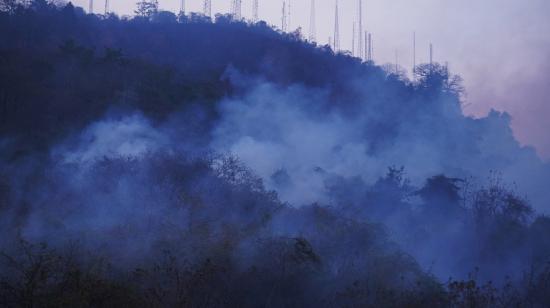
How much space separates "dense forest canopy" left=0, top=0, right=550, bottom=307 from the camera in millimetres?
13250

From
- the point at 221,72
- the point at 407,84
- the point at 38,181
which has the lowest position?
the point at 38,181

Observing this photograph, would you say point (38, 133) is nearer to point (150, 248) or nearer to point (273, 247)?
point (150, 248)

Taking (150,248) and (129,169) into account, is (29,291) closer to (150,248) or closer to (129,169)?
(150,248)

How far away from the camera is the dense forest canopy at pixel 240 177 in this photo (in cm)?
1325

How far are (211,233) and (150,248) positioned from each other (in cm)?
220

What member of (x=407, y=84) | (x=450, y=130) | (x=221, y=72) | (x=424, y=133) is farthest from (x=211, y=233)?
(x=407, y=84)

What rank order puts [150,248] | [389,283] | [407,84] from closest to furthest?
1. [389,283]
2. [150,248]
3. [407,84]

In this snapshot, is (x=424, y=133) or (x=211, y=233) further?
(x=424, y=133)

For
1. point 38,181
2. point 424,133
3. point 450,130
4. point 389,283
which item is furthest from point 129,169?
point 450,130

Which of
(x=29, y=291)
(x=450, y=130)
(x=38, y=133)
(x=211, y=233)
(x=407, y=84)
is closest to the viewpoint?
(x=29, y=291)

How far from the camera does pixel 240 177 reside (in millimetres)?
23578

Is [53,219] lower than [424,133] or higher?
lower

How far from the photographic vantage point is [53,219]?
16953 mm

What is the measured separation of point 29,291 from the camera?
334 inches
